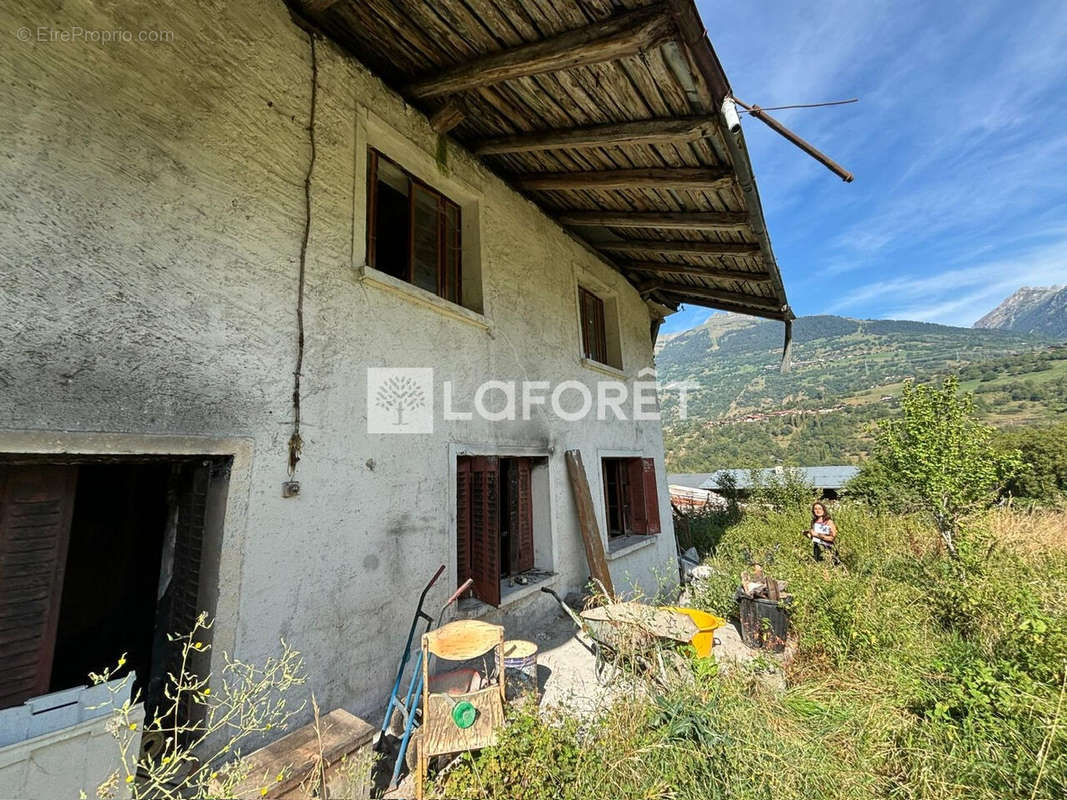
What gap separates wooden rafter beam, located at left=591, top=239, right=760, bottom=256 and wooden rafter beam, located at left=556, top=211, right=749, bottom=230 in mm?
770

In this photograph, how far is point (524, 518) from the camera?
217 inches

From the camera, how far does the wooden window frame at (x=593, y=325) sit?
7.49 meters

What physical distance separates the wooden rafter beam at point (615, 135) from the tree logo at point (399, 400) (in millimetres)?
2569

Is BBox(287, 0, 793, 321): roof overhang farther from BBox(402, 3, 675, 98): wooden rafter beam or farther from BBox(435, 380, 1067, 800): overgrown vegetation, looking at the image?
BBox(435, 380, 1067, 800): overgrown vegetation

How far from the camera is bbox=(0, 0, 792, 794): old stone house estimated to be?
2094 millimetres

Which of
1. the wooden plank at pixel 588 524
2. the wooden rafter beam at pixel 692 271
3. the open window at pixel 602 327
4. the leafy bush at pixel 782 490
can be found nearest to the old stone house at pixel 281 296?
the wooden plank at pixel 588 524

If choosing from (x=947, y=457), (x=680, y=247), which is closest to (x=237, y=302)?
(x=680, y=247)

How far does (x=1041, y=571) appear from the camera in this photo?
5.65m

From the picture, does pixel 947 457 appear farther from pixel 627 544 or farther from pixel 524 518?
pixel 524 518

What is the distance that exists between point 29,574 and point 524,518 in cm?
420

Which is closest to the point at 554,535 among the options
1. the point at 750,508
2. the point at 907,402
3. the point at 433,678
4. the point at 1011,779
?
the point at 433,678

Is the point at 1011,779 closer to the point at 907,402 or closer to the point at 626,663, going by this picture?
the point at 626,663

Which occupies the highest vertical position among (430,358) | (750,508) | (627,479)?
(430,358)

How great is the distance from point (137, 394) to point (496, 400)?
10.1ft
